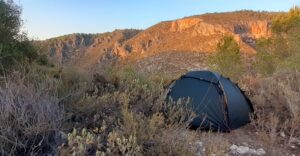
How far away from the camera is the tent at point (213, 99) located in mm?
7105

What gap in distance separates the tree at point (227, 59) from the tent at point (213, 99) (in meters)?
13.2

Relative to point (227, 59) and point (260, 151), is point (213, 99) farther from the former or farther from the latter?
point (227, 59)

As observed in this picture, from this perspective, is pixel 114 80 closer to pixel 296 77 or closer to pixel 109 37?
pixel 296 77

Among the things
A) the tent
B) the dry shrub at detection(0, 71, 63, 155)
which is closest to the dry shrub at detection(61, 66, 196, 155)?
the dry shrub at detection(0, 71, 63, 155)

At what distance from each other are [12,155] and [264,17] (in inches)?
3121

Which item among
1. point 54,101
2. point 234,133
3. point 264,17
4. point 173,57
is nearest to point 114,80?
point 234,133

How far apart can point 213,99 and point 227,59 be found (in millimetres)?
15687

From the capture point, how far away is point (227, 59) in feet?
73.8

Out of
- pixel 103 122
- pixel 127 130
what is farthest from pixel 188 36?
pixel 127 130

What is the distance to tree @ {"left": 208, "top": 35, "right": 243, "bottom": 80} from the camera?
21.5 m

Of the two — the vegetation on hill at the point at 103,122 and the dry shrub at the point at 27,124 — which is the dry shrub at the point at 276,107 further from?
the dry shrub at the point at 27,124

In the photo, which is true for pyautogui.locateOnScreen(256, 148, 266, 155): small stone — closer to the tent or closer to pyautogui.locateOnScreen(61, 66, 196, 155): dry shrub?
the tent

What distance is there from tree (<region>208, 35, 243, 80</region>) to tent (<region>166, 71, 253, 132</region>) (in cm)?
1320

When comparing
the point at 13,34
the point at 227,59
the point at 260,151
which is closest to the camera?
the point at 260,151
